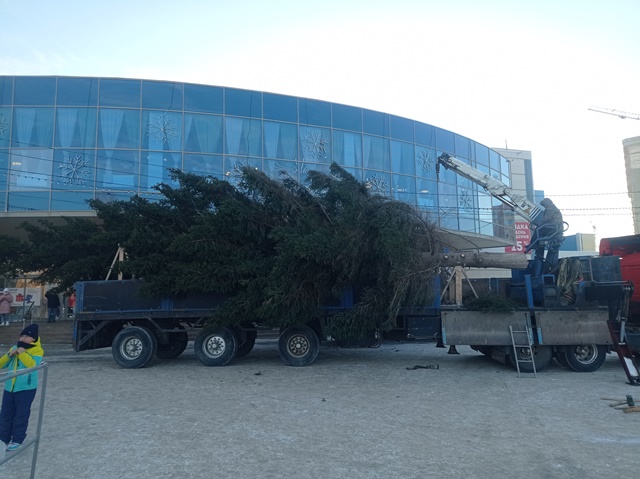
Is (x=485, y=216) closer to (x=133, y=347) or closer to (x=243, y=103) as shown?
(x=243, y=103)

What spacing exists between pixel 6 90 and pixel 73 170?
556cm

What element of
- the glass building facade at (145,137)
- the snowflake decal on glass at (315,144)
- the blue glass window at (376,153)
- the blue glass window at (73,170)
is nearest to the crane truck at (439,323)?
the glass building facade at (145,137)

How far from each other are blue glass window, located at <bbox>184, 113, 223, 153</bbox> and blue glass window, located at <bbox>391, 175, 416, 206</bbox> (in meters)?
11.0

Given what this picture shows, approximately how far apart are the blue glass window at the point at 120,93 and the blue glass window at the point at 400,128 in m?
15.1

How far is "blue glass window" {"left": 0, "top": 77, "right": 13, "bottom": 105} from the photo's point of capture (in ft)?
82.0

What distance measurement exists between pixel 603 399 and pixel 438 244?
16.9 feet

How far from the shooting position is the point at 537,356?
39.4ft

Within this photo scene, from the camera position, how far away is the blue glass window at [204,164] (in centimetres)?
2593

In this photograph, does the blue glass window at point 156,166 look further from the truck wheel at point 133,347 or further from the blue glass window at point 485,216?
the blue glass window at point 485,216

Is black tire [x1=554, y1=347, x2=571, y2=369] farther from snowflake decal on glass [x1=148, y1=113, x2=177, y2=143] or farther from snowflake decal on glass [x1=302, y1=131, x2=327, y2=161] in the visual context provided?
snowflake decal on glass [x1=148, y1=113, x2=177, y2=143]

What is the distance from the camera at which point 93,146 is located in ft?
82.0

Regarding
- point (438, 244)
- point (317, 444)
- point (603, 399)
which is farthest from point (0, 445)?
point (438, 244)

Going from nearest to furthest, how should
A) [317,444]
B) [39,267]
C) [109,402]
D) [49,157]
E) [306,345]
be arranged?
[317,444] → [109,402] → [306,345] → [39,267] → [49,157]

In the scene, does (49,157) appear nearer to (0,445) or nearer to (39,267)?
(39,267)
